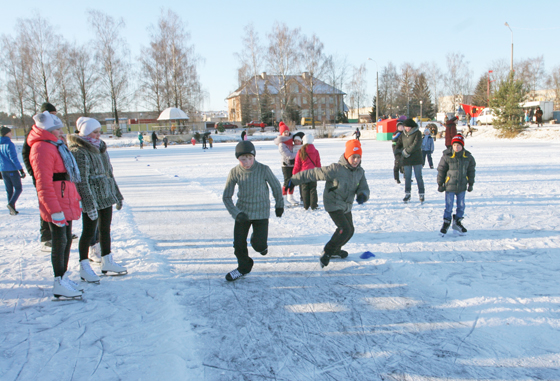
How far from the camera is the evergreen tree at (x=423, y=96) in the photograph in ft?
200

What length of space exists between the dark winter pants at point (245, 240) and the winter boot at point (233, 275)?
3cm

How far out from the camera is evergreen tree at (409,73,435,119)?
6094cm

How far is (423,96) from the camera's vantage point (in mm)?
60469

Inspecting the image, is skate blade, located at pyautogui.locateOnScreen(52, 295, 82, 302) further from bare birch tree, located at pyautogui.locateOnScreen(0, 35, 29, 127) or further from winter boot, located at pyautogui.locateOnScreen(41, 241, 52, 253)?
bare birch tree, located at pyautogui.locateOnScreen(0, 35, 29, 127)

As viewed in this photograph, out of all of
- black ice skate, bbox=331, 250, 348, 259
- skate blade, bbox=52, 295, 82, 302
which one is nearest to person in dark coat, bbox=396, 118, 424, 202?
black ice skate, bbox=331, 250, 348, 259

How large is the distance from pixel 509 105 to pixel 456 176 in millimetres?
24695

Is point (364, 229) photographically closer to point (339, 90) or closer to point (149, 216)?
point (149, 216)

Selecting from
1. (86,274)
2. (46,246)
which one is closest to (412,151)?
(86,274)

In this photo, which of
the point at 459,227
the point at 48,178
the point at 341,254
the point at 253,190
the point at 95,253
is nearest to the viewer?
the point at 48,178

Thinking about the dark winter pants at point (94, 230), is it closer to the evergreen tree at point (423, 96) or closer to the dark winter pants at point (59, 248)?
the dark winter pants at point (59, 248)

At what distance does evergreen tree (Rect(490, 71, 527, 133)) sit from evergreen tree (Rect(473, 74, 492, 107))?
33843 mm

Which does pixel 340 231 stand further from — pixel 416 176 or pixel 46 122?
pixel 416 176

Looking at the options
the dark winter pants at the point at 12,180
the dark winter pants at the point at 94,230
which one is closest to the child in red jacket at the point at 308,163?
the dark winter pants at the point at 94,230

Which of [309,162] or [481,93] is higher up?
[481,93]
